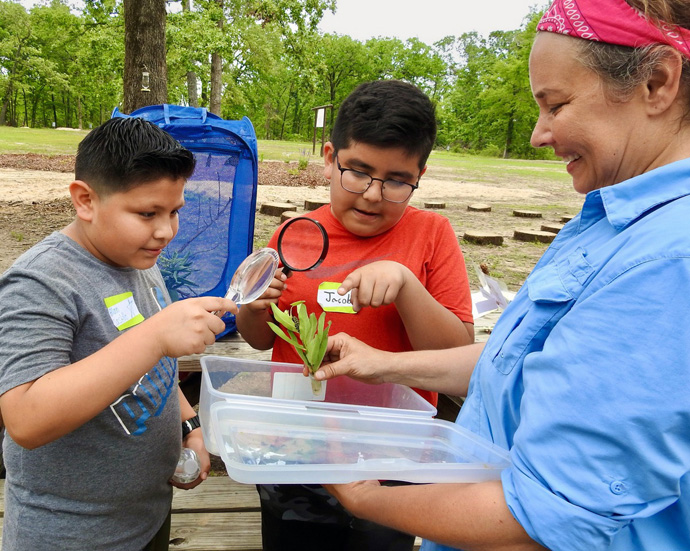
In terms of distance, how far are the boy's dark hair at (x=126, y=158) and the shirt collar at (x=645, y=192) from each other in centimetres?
113

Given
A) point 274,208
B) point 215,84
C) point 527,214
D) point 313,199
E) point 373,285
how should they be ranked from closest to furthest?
1. point 373,285
2. point 274,208
3. point 313,199
4. point 527,214
5. point 215,84

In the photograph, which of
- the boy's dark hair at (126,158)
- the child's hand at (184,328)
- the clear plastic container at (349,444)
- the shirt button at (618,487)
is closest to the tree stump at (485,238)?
the boy's dark hair at (126,158)

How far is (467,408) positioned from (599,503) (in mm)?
465

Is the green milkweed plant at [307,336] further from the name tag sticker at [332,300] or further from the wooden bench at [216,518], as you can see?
the wooden bench at [216,518]

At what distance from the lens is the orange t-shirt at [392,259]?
184 cm

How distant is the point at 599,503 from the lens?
793mm

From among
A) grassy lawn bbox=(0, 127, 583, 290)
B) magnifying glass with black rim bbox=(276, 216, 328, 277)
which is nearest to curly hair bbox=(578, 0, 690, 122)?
magnifying glass with black rim bbox=(276, 216, 328, 277)

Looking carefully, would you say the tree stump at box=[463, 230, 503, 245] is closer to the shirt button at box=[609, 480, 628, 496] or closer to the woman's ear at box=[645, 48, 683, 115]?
the woman's ear at box=[645, 48, 683, 115]

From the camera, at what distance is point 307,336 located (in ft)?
5.20

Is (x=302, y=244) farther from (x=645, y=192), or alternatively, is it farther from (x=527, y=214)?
(x=527, y=214)

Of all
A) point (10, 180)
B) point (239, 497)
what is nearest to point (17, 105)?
point (10, 180)

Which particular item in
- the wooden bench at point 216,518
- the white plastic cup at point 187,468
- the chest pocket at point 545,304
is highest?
the chest pocket at point 545,304

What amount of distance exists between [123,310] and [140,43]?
18.2 feet

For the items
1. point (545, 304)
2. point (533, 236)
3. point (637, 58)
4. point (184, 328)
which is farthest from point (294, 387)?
point (533, 236)
